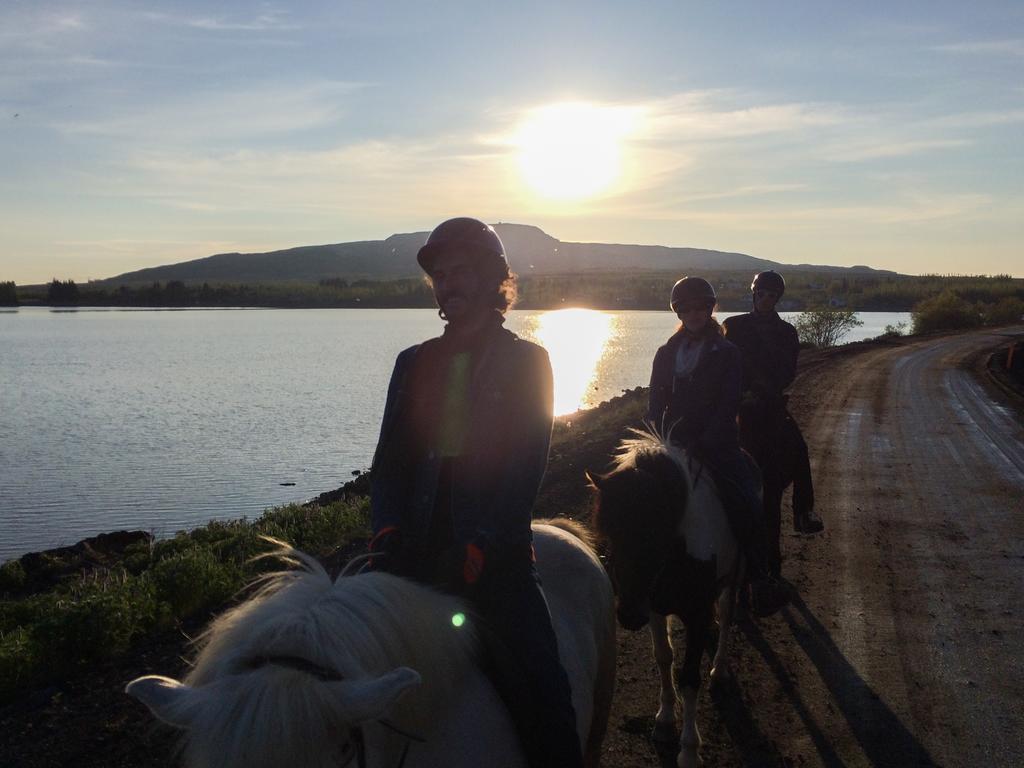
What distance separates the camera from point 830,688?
17.8 feet

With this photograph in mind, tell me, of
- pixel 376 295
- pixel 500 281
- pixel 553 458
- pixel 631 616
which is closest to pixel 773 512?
pixel 631 616

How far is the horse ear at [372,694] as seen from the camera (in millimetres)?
1885

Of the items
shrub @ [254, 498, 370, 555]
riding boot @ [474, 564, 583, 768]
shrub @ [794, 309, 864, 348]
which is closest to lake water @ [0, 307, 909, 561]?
shrub @ [254, 498, 370, 555]

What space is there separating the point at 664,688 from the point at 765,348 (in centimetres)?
303

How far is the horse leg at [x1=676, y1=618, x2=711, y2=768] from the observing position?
454cm

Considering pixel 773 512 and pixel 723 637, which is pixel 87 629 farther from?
pixel 773 512

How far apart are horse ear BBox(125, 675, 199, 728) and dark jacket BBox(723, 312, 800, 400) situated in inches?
225

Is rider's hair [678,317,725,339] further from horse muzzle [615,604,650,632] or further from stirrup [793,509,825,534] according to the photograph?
stirrup [793,509,825,534]

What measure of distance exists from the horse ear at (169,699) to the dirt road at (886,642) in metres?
3.21

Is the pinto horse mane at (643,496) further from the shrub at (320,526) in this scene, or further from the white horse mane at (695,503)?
the shrub at (320,526)

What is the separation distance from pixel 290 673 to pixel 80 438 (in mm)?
21585

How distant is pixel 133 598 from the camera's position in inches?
276

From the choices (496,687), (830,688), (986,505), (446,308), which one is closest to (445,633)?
(496,687)

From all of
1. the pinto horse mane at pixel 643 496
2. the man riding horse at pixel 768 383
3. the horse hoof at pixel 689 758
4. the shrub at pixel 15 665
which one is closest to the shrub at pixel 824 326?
the man riding horse at pixel 768 383
